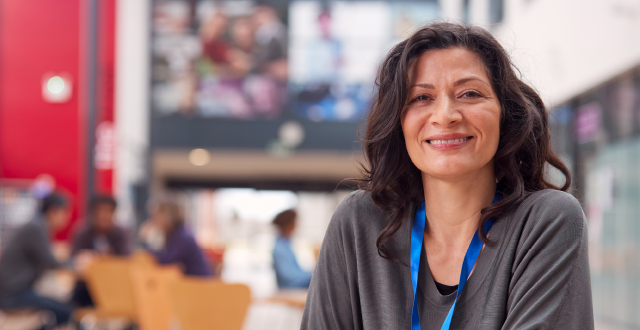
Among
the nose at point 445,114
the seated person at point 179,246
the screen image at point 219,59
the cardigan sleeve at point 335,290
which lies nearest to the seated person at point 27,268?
the seated person at point 179,246

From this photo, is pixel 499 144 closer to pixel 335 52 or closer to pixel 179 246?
pixel 179 246

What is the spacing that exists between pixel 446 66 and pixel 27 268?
462cm

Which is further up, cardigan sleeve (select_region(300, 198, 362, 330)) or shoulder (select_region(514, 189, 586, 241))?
shoulder (select_region(514, 189, 586, 241))

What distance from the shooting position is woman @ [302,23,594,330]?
3.68ft

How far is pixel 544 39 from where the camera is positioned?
267 inches

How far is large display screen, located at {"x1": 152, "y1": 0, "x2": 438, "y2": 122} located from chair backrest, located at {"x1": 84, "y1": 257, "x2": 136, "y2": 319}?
8.54 m

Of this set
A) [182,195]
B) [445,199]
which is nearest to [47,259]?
[445,199]

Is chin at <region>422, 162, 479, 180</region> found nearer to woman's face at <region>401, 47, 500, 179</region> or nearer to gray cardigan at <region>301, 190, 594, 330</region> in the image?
woman's face at <region>401, 47, 500, 179</region>

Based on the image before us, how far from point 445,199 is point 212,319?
2261 millimetres

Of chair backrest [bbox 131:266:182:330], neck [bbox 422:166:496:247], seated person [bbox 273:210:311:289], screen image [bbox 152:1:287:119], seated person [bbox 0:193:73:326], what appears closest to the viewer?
neck [bbox 422:166:496:247]

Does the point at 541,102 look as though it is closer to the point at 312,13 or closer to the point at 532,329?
the point at 532,329

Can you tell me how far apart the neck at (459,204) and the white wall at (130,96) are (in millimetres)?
10848

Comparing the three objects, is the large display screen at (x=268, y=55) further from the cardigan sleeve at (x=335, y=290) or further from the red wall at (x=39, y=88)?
the cardigan sleeve at (x=335, y=290)

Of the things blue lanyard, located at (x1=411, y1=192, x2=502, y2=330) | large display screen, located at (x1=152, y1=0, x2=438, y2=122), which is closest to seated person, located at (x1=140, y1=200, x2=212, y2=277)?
blue lanyard, located at (x1=411, y1=192, x2=502, y2=330)
